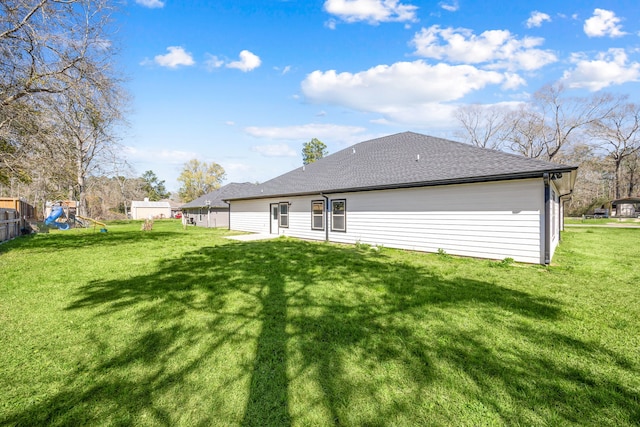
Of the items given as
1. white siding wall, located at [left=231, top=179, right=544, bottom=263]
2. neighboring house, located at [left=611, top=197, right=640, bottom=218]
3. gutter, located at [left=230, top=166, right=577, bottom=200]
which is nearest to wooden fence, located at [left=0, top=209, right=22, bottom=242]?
gutter, located at [left=230, top=166, right=577, bottom=200]

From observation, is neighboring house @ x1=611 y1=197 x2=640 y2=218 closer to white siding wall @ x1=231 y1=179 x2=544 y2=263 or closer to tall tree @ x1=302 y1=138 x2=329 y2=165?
tall tree @ x1=302 y1=138 x2=329 y2=165

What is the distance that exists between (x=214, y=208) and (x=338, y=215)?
15948 mm

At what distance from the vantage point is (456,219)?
8.31 m

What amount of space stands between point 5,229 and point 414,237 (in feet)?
54.6

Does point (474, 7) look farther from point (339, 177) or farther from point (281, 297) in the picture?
point (281, 297)

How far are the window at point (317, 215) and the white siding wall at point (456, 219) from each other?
2.31ft

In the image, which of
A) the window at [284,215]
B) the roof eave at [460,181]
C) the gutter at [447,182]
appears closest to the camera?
the roof eave at [460,181]

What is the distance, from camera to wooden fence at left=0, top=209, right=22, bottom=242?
1103 centimetres

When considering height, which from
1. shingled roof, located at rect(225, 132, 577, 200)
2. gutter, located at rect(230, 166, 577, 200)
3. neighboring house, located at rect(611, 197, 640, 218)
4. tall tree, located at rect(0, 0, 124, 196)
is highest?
tall tree, located at rect(0, 0, 124, 196)

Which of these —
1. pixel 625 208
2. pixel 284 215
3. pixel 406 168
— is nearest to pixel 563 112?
pixel 625 208

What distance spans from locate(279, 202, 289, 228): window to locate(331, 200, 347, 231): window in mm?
3423

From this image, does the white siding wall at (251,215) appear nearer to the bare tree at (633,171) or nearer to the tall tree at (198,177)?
the tall tree at (198,177)

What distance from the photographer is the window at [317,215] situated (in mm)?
12613

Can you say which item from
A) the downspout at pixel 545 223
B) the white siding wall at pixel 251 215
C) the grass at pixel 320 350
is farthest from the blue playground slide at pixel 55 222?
the downspout at pixel 545 223
